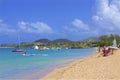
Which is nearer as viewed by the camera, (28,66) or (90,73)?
(90,73)

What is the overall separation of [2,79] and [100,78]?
6.99 meters

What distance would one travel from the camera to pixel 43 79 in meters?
19.0

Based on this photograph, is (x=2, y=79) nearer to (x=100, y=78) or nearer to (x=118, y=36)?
(x=100, y=78)

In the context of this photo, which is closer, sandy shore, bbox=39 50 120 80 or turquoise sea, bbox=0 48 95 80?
sandy shore, bbox=39 50 120 80

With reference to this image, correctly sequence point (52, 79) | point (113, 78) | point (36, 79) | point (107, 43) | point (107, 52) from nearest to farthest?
point (113, 78) → point (52, 79) → point (36, 79) → point (107, 52) → point (107, 43)

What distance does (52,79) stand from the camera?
60.1 feet

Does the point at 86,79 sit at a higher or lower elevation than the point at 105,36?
lower

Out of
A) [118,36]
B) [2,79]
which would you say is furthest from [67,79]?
[118,36]

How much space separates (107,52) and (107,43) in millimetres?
100123

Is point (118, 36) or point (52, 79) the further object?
point (118, 36)

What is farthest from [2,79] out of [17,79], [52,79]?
[52,79]

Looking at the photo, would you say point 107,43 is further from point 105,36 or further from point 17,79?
point 17,79

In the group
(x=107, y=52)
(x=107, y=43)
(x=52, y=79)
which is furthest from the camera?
(x=107, y=43)

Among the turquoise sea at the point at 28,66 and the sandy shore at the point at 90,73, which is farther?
the turquoise sea at the point at 28,66
